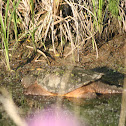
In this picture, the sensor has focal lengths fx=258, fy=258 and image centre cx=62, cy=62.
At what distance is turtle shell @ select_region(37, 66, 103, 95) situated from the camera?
3.78 meters

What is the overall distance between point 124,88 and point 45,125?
55.5 inches

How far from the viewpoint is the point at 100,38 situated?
5223 millimetres

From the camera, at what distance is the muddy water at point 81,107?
9.99 ft

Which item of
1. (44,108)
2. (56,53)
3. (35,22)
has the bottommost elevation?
(44,108)

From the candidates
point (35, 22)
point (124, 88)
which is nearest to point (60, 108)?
point (124, 88)

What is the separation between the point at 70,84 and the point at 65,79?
0.37ft

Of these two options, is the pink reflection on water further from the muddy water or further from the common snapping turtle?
the common snapping turtle

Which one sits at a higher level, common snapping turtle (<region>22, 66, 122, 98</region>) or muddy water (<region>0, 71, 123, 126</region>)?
common snapping turtle (<region>22, 66, 122, 98</region>)

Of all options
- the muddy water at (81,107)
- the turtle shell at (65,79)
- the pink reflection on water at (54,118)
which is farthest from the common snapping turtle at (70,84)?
the pink reflection on water at (54,118)

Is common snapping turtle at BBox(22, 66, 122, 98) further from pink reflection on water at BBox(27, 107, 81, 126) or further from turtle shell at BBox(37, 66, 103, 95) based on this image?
pink reflection on water at BBox(27, 107, 81, 126)

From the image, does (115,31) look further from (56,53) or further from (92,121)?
(92,121)

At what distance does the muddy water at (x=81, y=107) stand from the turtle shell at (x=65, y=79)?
164 mm

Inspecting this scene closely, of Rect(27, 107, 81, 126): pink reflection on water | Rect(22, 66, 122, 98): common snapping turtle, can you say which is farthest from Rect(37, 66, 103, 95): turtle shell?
Rect(27, 107, 81, 126): pink reflection on water

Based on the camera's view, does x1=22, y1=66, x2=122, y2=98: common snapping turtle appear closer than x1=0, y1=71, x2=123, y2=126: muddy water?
No
